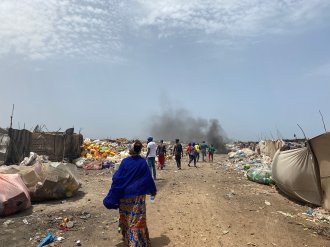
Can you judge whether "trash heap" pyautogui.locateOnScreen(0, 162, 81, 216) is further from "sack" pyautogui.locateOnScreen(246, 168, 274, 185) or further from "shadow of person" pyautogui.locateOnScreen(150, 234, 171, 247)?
"sack" pyautogui.locateOnScreen(246, 168, 274, 185)

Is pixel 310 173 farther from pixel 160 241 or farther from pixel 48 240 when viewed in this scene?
pixel 48 240

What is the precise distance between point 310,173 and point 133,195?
570 cm

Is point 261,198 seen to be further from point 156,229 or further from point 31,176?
point 31,176

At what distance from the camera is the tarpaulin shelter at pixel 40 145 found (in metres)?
14.5

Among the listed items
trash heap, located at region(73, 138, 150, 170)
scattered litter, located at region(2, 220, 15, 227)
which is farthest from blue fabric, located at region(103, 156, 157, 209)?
trash heap, located at region(73, 138, 150, 170)

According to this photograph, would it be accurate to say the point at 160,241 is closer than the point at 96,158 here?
Yes

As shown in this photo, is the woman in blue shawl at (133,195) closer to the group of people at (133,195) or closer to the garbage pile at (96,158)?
the group of people at (133,195)

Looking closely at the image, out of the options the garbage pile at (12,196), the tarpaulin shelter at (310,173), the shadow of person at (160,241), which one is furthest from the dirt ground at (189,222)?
the tarpaulin shelter at (310,173)

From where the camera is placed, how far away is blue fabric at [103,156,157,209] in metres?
5.52

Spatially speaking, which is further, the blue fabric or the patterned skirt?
the blue fabric

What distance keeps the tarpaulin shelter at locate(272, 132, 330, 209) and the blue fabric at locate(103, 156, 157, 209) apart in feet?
17.3

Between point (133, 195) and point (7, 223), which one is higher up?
point (133, 195)

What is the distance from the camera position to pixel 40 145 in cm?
1733

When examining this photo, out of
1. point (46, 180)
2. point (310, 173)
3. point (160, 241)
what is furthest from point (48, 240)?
point (310, 173)
